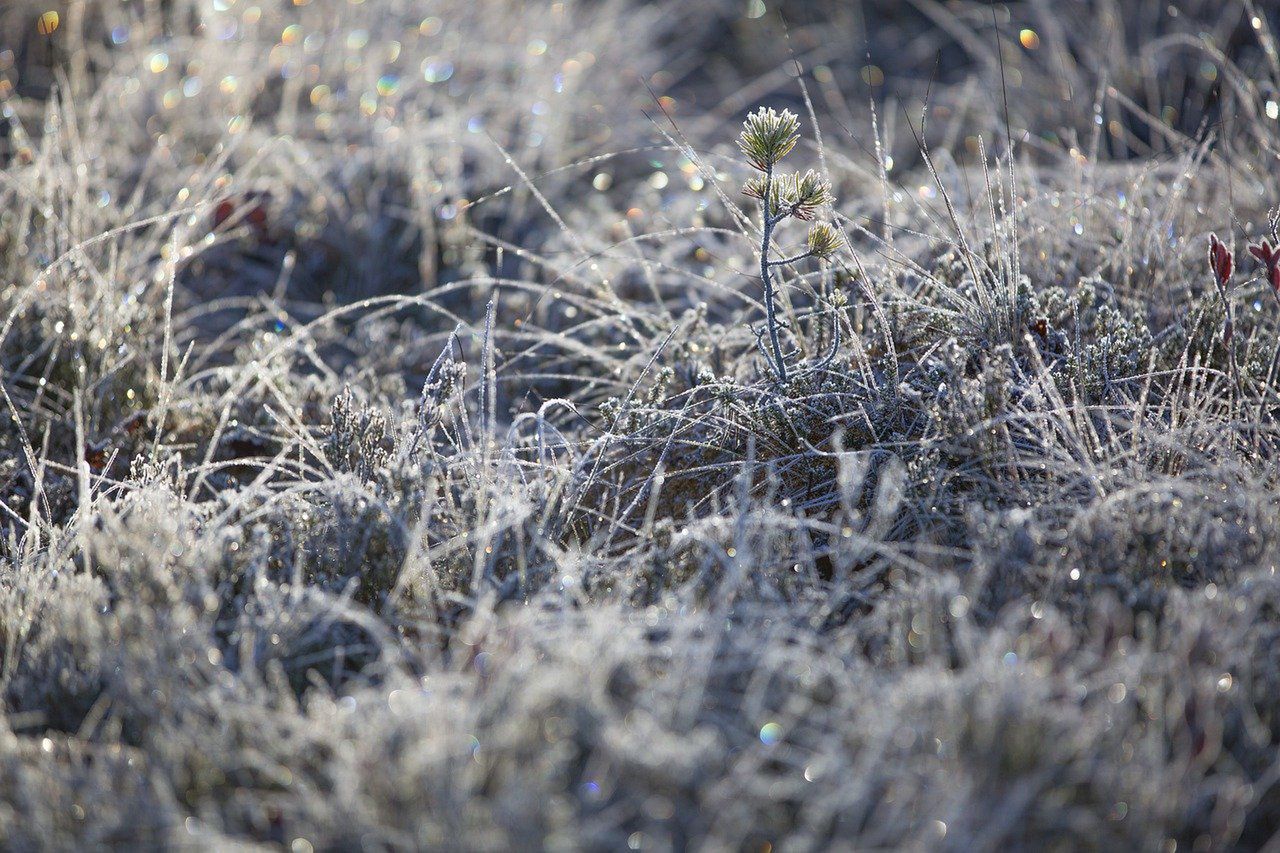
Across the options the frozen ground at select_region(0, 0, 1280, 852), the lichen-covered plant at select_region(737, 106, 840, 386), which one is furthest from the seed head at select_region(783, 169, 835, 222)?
the frozen ground at select_region(0, 0, 1280, 852)

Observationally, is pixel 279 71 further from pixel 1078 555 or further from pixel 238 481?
pixel 1078 555

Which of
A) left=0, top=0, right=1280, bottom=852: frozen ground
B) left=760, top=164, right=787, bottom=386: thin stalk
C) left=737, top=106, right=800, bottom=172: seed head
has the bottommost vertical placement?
left=0, top=0, right=1280, bottom=852: frozen ground

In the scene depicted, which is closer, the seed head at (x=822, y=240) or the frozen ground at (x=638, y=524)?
the frozen ground at (x=638, y=524)

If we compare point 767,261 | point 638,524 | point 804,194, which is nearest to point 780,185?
point 804,194

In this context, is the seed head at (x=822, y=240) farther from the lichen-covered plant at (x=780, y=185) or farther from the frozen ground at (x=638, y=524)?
the frozen ground at (x=638, y=524)

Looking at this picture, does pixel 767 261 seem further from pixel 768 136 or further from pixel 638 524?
pixel 638 524

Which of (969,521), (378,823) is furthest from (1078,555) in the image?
(378,823)

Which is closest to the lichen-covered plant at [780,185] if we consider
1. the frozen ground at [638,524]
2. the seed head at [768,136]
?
the seed head at [768,136]

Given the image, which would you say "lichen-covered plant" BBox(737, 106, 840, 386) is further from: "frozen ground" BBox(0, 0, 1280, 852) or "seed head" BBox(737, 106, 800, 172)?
"frozen ground" BBox(0, 0, 1280, 852)
